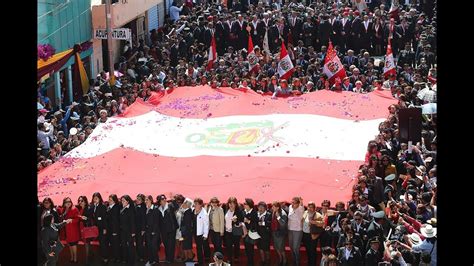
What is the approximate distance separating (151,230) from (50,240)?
1495mm

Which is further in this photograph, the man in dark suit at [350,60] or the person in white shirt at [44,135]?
the man in dark suit at [350,60]

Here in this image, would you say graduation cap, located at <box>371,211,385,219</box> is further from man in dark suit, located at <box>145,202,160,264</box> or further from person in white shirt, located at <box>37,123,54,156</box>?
person in white shirt, located at <box>37,123,54,156</box>

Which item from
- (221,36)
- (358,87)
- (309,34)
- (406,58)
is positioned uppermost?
(309,34)

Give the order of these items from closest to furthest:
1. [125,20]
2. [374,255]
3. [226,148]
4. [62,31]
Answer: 1. [374,255]
2. [226,148]
3. [62,31]
4. [125,20]

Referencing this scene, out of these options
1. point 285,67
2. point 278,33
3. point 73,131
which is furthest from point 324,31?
point 73,131

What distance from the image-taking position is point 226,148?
57.8ft

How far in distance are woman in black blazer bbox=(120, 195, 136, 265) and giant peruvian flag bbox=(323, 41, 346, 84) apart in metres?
8.62

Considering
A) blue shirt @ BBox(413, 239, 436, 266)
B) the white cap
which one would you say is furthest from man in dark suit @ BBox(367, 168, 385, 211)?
the white cap

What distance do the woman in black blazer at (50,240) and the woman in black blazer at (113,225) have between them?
800 millimetres

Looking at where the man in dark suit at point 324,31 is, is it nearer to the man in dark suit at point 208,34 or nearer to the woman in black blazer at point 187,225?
the man in dark suit at point 208,34

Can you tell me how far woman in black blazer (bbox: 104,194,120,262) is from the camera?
1473 cm

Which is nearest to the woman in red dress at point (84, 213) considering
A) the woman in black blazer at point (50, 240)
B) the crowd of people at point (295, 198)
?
the crowd of people at point (295, 198)

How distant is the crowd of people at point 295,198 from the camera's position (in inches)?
549

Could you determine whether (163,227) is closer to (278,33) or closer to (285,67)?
(285,67)
